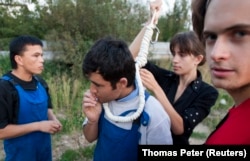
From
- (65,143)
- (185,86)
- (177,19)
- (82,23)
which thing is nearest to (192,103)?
(185,86)

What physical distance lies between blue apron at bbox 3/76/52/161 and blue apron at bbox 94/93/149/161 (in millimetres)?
818

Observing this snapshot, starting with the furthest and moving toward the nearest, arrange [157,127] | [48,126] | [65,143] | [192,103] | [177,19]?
[177,19] → [65,143] → [48,126] → [192,103] → [157,127]

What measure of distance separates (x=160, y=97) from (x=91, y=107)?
41 cm

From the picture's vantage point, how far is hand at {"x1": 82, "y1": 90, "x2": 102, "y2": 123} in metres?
1.50

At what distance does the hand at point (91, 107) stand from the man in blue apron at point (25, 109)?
27.5 inches

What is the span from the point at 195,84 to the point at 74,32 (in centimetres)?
714

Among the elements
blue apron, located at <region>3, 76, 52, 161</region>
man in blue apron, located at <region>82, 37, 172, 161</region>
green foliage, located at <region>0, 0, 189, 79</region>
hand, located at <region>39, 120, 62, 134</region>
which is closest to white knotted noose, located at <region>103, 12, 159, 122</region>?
man in blue apron, located at <region>82, 37, 172, 161</region>

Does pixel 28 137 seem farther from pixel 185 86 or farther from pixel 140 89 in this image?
pixel 185 86

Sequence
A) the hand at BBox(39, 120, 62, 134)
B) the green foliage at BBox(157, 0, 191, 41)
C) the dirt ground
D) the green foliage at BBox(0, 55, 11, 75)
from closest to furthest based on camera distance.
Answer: the hand at BBox(39, 120, 62, 134)
the dirt ground
the green foliage at BBox(0, 55, 11, 75)
the green foliage at BBox(157, 0, 191, 41)

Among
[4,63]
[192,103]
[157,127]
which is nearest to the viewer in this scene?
[157,127]

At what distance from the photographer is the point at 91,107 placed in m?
1.51

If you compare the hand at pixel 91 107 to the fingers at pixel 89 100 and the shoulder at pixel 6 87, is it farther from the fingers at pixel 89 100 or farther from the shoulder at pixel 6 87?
the shoulder at pixel 6 87

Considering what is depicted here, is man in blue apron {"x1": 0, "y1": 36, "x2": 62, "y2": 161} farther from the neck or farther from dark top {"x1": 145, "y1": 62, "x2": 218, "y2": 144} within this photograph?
dark top {"x1": 145, "y1": 62, "x2": 218, "y2": 144}

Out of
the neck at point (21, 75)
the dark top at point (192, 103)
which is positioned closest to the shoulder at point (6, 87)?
the neck at point (21, 75)
